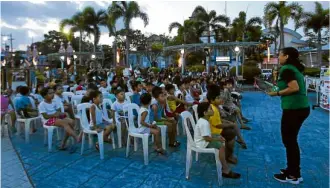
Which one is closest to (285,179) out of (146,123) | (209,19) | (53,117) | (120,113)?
(146,123)

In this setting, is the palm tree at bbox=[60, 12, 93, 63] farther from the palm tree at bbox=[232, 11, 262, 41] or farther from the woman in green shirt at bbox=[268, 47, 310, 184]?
the woman in green shirt at bbox=[268, 47, 310, 184]

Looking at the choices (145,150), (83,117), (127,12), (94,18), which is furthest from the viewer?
(94,18)

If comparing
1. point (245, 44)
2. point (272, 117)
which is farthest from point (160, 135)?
point (245, 44)

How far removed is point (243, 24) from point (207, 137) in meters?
26.5

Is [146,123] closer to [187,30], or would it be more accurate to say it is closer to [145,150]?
[145,150]

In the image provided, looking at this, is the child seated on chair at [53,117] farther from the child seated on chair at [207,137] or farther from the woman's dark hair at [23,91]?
the child seated on chair at [207,137]

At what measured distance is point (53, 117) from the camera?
16.3ft

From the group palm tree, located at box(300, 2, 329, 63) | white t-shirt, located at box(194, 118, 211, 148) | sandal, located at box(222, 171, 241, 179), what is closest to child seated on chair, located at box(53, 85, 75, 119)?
white t-shirt, located at box(194, 118, 211, 148)

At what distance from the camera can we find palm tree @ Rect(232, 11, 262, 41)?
91.2 ft

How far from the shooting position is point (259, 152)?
184 inches

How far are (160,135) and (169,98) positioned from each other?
3.22 feet

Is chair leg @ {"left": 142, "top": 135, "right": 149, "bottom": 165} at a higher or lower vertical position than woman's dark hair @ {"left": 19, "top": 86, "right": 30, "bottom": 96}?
lower

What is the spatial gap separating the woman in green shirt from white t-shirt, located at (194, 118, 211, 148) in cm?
85

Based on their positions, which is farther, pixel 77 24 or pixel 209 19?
pixel 77 24
